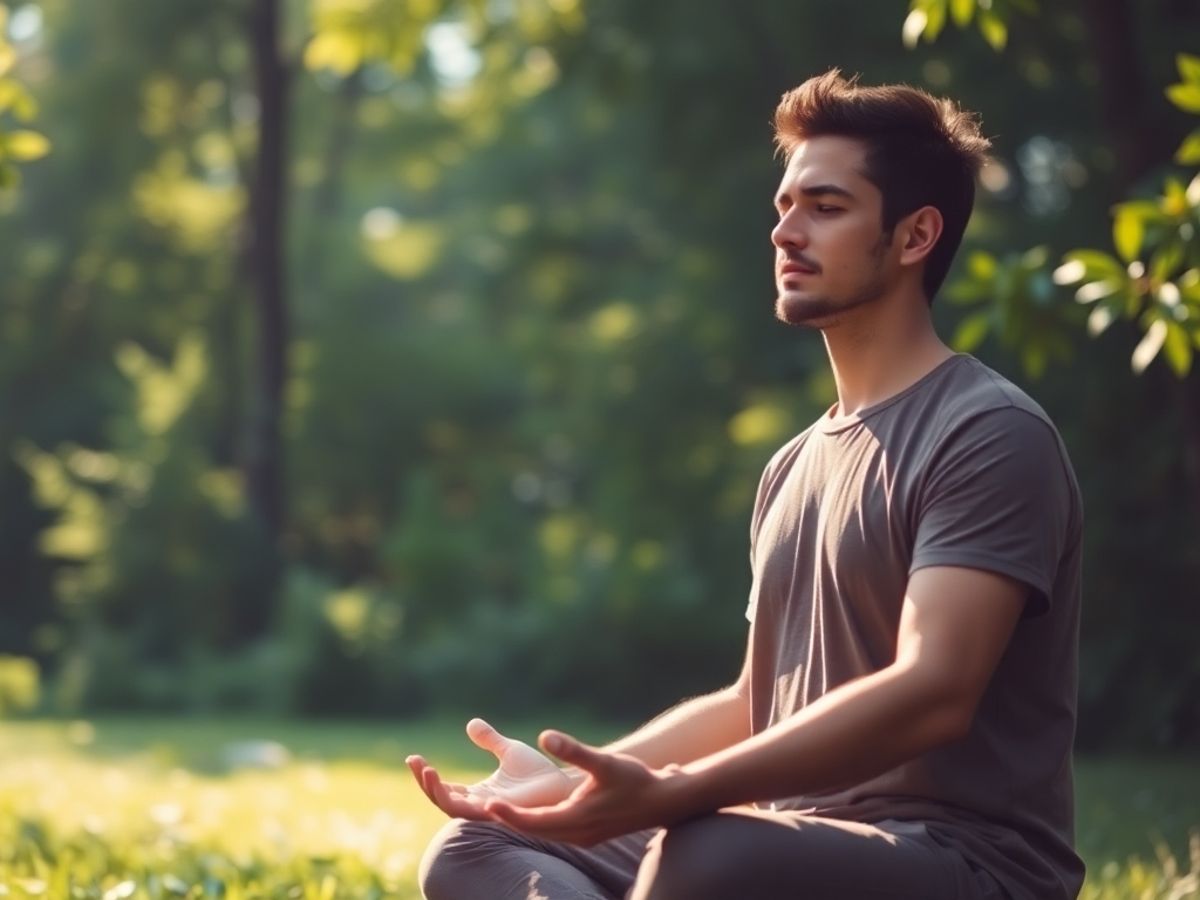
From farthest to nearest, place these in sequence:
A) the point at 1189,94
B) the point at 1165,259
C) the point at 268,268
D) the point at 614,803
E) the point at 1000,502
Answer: the point at 268,268, the point at 1165,259, the point at 1189,94, the point at 1000,502, the point at 614,803

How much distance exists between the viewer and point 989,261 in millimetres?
6512

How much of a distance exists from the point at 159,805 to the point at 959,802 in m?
7.20

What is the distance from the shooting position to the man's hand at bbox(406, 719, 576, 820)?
354 centimetres

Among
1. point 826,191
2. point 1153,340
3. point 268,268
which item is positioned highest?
point 268,268

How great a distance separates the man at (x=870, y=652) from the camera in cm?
302

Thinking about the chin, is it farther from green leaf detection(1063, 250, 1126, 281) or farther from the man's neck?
green leaf detection(1063, 250, 1126, 281)

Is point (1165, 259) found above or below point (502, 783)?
above

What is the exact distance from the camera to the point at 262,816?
9.29m

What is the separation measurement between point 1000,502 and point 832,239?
0.62 m

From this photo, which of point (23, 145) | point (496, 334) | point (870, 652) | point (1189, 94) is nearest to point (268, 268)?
point (496, 334)

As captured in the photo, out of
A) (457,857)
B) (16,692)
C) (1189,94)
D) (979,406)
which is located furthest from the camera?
(16,692)

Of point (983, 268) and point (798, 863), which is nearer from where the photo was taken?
point (798, 863)

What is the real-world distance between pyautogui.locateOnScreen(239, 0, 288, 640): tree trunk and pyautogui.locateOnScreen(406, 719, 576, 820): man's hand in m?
20.2

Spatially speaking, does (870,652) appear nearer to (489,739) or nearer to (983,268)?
(489,739)
